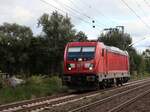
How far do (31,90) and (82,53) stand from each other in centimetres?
450

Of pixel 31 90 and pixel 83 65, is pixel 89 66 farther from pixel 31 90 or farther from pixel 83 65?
pixel 31 90

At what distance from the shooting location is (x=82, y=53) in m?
31.1

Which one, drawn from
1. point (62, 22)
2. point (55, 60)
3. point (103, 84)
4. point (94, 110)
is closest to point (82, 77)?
point (103, 84)

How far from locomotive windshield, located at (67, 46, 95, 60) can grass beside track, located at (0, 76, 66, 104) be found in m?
2.75

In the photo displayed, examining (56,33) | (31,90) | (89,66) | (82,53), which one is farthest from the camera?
(56,33)

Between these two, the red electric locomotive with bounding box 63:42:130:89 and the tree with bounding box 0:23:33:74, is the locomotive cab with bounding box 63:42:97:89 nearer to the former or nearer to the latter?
the red electric locomotive with bounding box 63:42:130:89

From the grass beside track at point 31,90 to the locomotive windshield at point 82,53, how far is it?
2.75 meters

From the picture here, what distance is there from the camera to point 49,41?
88125 mm

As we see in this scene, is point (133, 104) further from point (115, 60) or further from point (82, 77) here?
point (115, 60)

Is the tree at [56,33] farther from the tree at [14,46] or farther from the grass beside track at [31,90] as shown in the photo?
the grass beside track at [31,90]

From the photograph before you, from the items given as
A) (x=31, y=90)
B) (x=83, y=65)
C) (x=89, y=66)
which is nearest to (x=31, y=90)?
(x=31, y=90)

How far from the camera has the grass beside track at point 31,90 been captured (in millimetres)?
25286

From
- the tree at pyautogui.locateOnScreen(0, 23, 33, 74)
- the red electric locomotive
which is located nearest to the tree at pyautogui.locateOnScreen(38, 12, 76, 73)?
the tree at pyautogui.locateOnScreen(0, 23, 33, 74)

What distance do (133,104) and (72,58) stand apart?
35.2 ft
